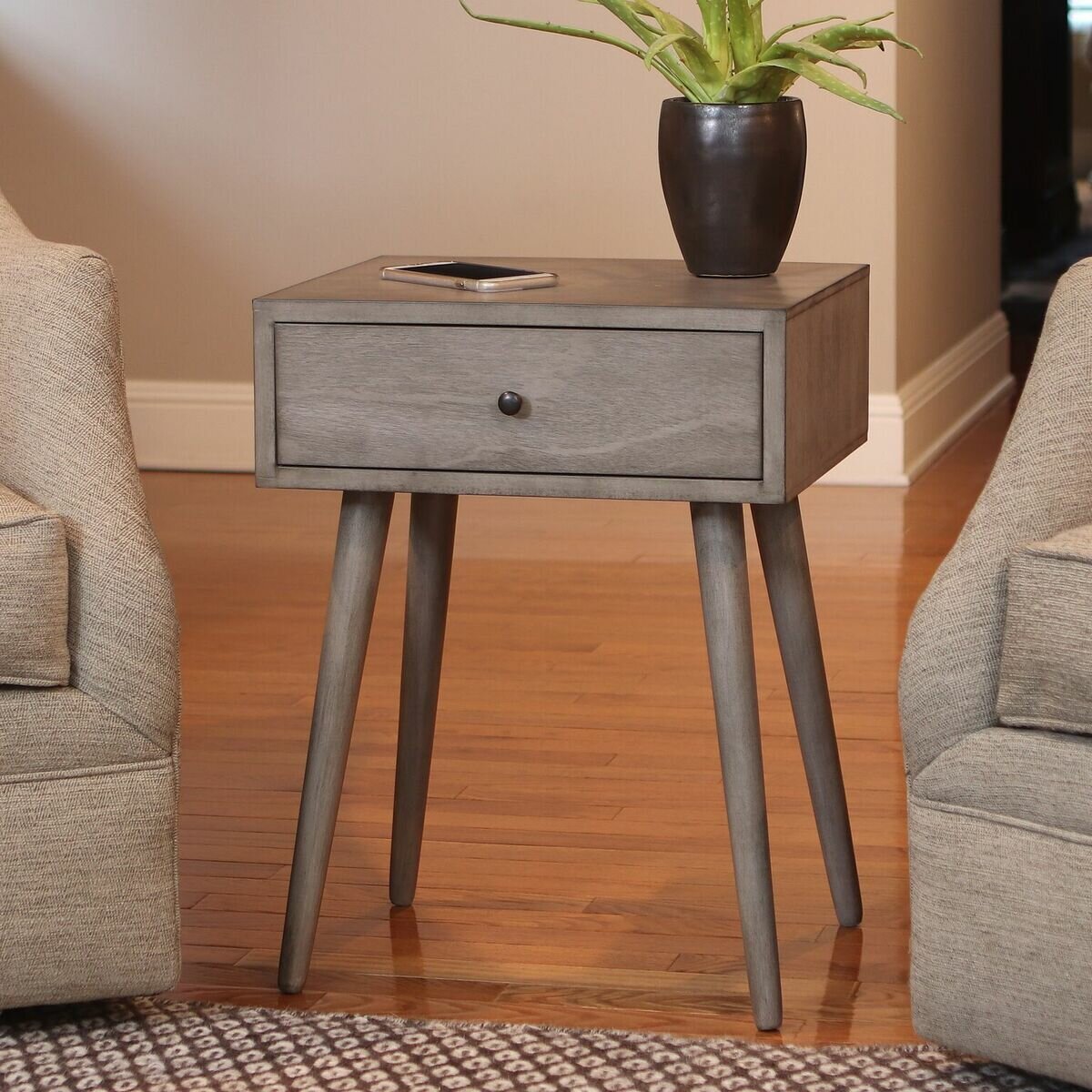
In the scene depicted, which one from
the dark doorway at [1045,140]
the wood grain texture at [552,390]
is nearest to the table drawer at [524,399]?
the wood grain texture at [552,390]

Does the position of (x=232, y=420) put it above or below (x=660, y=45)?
below

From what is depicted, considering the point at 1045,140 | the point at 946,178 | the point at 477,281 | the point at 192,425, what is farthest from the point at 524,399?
the point at 1045,140

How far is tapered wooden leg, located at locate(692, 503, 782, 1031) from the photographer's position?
1.58 meters

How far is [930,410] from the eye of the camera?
4.44m

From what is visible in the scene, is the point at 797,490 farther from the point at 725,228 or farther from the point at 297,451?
the point at 297,451

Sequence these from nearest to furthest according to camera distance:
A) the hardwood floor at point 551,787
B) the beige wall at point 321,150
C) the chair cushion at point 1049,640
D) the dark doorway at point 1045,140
→ the chair cushion at point 1049,640 → the hardwood floor at point 551,787 → the beige wall at point 321,150 → the dark doorway at point 1045,140

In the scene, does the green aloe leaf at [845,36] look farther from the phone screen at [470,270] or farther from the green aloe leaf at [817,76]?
the phone screen at [470,270]

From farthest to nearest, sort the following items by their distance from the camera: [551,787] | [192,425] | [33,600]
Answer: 1. [192,425]
2. [551,787]
3. [33,600]

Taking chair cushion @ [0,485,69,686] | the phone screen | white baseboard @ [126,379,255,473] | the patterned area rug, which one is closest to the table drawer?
the phone screen

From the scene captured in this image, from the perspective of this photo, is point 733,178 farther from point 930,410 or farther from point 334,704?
point 930,410

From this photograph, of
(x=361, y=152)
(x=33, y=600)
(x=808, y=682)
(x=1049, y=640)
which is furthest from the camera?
(x=361, y=152)

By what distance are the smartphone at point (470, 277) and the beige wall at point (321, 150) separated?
261 cm

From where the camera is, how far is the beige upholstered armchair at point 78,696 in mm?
1526

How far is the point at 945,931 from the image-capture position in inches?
57.0
